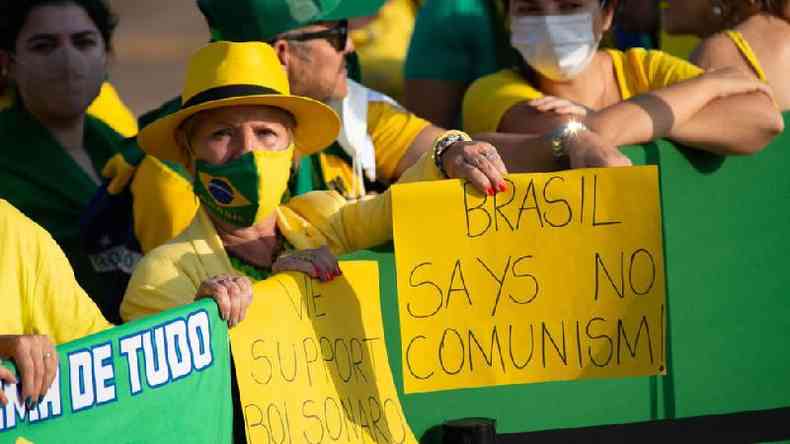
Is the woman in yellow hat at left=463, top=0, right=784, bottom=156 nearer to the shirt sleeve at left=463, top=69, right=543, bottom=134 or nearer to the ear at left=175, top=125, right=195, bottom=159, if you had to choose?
the shirt sleeve at left=463, top=69, right=543, bottom=134

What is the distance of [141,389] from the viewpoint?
440 centimetres

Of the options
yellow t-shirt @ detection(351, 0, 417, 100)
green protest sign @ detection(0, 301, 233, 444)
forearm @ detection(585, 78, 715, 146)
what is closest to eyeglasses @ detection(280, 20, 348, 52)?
forearm @ detection(585, 78, 715, 146)

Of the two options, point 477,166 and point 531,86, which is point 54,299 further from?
point 531,86

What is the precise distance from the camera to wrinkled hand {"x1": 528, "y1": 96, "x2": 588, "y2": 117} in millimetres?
6469

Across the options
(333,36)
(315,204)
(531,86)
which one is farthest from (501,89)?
(315,204)

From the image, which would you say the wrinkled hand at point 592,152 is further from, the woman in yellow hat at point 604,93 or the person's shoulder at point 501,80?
the person's shoulder at point 501,80

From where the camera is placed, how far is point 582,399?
19.3 feet

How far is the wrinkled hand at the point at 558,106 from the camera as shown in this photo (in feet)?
21.2

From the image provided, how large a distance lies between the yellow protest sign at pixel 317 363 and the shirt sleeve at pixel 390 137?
1512 millimetres

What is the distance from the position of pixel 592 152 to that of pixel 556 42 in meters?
1.16

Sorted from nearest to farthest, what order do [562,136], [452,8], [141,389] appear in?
[141,389] < [562,136] < [452,8]

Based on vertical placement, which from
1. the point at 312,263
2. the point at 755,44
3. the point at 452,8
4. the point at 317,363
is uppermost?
the point at 452,8

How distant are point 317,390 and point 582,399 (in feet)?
3.79

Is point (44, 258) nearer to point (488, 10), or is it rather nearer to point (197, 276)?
point (197, 276)
